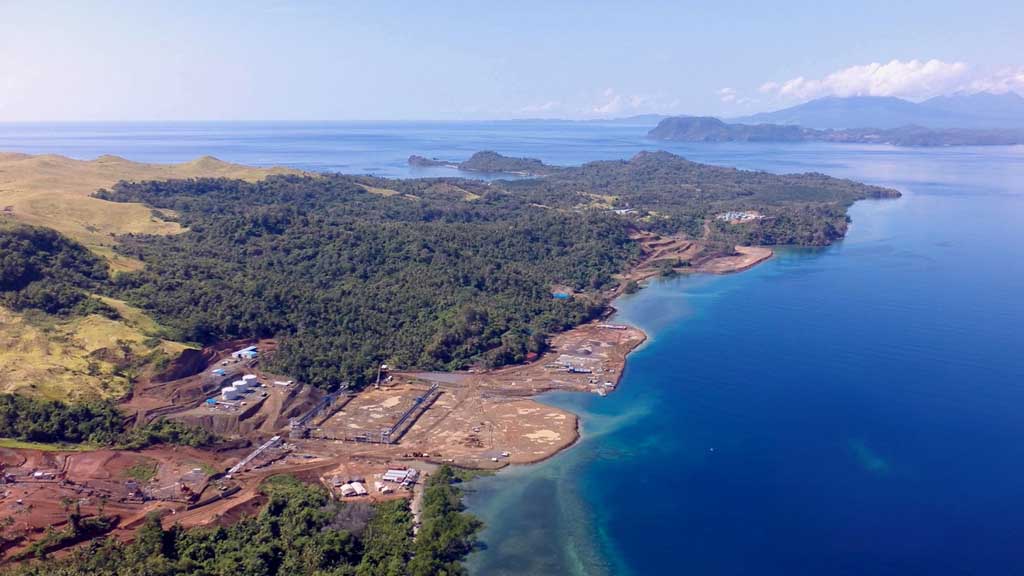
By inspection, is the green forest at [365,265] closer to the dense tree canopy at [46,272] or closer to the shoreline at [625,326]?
the dense tree canopy at [46,272]

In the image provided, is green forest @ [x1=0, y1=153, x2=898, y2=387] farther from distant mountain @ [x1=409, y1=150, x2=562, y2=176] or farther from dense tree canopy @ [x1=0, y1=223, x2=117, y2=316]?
distant mountain @ [x1=409, y1=150, x2=562, y2=176]

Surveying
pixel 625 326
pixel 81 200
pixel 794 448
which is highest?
pixel 81 200

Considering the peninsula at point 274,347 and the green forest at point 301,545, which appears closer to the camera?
the green forest at point 301,545

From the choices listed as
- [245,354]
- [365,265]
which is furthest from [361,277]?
[245,354]

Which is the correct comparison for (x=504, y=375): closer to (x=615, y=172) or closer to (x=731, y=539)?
(x=731, y=539)

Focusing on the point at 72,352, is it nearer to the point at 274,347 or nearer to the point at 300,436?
the point at 274,347

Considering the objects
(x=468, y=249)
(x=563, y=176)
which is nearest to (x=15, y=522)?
(x=468, y=249)

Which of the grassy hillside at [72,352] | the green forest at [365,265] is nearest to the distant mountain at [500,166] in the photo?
the green forest at [365,265]
